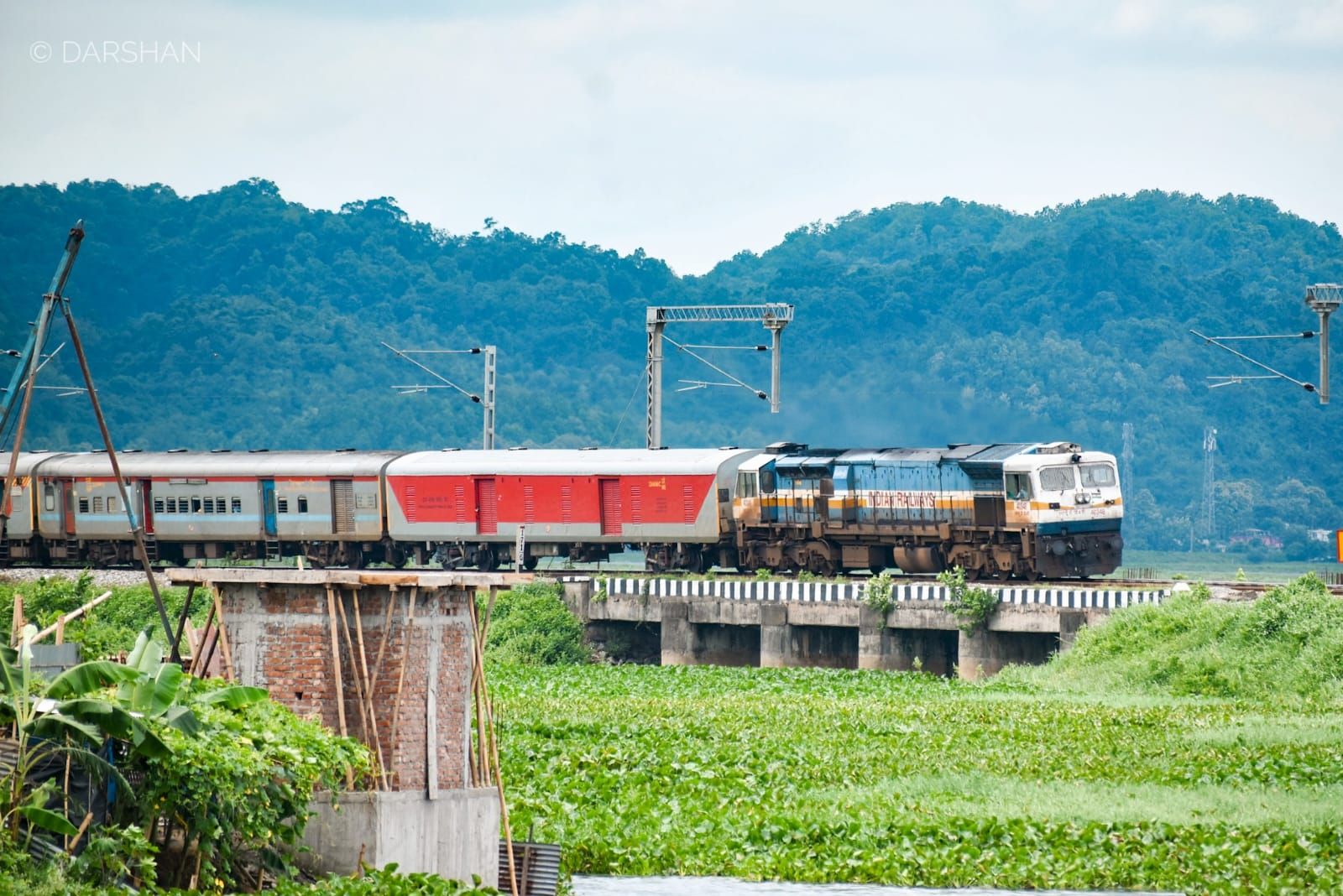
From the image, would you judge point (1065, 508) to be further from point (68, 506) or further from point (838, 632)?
point (68, 506)

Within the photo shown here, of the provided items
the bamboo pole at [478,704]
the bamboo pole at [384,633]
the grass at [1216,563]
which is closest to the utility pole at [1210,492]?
the grass at [1216,563]

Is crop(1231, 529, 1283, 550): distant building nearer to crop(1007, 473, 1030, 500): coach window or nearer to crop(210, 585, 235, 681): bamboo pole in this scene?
crop(1007, 473, 1030, 500): coach window

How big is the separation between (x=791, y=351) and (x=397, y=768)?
106311mm

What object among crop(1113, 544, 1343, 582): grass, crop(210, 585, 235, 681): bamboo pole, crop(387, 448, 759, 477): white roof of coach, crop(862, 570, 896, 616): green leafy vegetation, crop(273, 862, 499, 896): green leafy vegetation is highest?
crop(387, 448, 759, 477): white roof of coach

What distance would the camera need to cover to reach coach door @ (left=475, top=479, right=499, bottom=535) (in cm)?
5334

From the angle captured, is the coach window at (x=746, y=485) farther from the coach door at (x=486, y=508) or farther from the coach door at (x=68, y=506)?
the coach door at (x=68, y=506)

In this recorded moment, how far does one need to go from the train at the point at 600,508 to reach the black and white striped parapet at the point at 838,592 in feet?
8.44

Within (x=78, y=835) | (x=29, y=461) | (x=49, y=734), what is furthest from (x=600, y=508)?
(x=78, y=835)

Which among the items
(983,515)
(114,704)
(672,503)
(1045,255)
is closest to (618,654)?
(672,503)

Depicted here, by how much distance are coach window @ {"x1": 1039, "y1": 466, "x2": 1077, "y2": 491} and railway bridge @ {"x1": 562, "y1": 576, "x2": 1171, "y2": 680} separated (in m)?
2.60

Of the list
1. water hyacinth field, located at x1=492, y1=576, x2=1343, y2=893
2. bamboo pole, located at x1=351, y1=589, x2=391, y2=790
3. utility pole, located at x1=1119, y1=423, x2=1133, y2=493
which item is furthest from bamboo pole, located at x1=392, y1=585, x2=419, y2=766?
utility pole, located at x1=1119, y1=423, x2=1133, y2=493

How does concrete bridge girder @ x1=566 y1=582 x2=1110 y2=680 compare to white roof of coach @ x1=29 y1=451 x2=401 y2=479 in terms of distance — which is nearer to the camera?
concrete bridge girder @ x1=566 y1=582 x2=1110 y2=680

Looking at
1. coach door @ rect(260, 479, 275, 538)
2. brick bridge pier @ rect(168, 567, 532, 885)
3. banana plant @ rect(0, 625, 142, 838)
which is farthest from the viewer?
coach door @ rect(260, 479, 275, 538)

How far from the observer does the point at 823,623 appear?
45.3m
